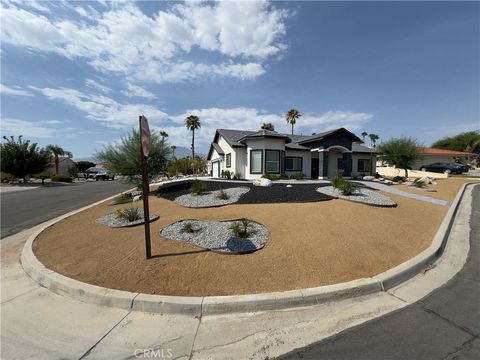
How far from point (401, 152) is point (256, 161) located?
55.7ft

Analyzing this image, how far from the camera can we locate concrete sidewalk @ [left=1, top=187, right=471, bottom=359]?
2842 millimetres

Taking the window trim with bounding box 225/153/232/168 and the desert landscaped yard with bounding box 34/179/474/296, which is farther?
the window trim with bounding box 225/153/232/168

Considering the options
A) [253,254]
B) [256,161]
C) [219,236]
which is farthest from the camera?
[256,161]

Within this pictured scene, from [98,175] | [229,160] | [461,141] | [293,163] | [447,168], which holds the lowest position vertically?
[98,175]

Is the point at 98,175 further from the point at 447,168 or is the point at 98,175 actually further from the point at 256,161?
the point at 447,168

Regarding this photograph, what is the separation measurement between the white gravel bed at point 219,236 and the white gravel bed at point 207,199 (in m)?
2.70

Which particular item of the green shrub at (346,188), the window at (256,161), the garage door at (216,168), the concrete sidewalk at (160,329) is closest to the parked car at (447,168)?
the window at (256,161)

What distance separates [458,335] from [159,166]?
1466 centimetres

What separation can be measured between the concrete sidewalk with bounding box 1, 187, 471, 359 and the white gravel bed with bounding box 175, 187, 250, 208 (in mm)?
5830

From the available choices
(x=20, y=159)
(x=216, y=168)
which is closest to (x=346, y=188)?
(x=216, y=168)

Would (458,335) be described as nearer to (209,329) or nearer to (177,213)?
(209,329)

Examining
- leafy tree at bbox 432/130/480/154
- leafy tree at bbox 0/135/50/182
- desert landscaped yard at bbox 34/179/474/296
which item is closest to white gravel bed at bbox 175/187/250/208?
desert landscaped yard at bbox 34/179/474/296

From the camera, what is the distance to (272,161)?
2008 centimetres
